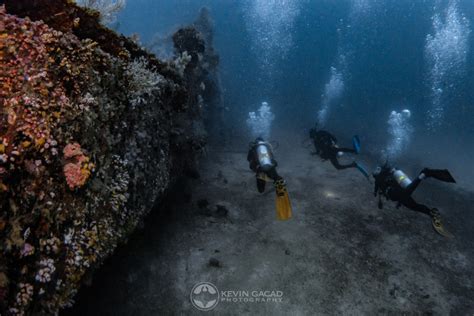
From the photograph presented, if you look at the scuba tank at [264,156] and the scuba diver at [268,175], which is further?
the scuba tank at [264,156]

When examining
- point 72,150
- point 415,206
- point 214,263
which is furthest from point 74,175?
point 415,206

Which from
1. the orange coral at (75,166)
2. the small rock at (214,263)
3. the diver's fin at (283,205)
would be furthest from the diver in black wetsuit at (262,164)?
the orange coral at (75,166)

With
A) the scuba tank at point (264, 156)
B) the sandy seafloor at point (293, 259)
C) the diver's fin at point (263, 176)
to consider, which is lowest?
the sandy seafloor at point (293, 259)

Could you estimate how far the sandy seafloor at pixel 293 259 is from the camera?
231 inches

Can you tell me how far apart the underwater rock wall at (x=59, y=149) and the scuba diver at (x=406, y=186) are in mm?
7304

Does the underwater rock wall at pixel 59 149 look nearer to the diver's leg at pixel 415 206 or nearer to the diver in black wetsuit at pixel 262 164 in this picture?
the diver in black wetsuit at pixel 262 164

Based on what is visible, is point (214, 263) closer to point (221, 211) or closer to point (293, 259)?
point (293, 259)

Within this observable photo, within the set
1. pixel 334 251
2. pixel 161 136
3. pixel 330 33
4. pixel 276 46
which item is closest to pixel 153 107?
pixel 161 136

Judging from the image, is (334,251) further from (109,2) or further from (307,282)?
(109,2)

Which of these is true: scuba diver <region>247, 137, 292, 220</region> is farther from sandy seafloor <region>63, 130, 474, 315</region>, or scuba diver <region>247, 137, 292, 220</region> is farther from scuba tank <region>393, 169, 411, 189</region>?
scuba tank <region>393, 169, 411, 189</region>

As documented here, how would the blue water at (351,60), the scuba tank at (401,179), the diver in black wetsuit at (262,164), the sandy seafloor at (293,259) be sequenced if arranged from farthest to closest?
the blue water at (351,60)
the scuba tank at (401,179)
the diver in black wetsuit at (262,164)
the sandy seafloor at (293,259)

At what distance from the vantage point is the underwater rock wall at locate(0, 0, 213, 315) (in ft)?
8.02

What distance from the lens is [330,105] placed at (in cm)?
5353

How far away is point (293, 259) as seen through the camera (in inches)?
284
